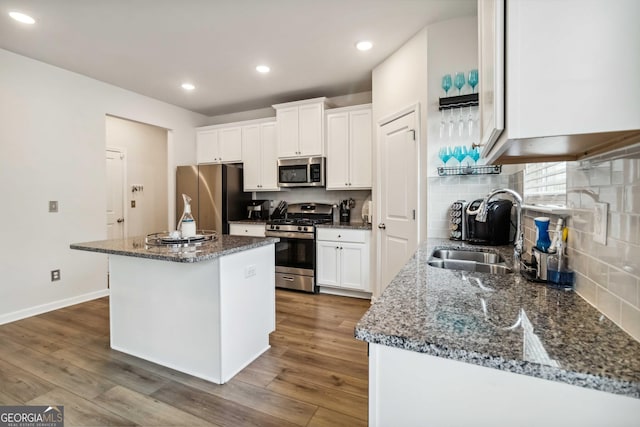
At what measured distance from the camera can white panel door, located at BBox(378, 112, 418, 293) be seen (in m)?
2.73

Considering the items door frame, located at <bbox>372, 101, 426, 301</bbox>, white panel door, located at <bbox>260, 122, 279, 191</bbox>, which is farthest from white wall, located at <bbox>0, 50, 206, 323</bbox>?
door frame, located at <bbox>372, 101, 426, 301</bbox>

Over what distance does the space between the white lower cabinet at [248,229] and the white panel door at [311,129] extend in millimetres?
1157

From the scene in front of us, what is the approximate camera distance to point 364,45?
2.83m

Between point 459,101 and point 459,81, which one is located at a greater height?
point 459,81

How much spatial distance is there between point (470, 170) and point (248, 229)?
289 centimetres

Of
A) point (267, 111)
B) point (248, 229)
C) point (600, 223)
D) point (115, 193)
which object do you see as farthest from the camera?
point (115, 193)

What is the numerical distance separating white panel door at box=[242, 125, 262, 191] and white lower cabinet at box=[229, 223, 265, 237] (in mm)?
606

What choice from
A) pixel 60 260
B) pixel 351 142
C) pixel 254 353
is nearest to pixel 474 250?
pixel 254 353

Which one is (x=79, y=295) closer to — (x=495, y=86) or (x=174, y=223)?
(x=174, y=223)

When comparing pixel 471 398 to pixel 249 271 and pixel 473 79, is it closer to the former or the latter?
pixel 249 271

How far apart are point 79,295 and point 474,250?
4109 millimetres

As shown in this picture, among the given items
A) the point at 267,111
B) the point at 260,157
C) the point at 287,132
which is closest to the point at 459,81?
the point at 287,132

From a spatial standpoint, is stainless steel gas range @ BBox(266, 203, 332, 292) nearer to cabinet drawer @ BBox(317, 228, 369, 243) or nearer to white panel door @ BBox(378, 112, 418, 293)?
cabinet drawer @ BBox(317, 228, 369, 243)

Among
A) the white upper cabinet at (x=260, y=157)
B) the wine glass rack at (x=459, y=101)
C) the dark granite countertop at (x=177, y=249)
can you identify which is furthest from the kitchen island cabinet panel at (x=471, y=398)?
the white upper cabinet at (x=260, y=157)
